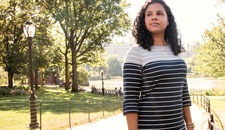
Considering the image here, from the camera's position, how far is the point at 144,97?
1.68 metres

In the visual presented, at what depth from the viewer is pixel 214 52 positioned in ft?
71.7

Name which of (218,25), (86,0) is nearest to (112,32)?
(86,0)

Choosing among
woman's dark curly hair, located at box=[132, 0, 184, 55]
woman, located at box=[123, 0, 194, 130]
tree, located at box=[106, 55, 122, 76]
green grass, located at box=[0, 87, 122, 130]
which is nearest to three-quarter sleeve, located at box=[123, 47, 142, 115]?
woman, located at box=[123, 0, 194, 130]

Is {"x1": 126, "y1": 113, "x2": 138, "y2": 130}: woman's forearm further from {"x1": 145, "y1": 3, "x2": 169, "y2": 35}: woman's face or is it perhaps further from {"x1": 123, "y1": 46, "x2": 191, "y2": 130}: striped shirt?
{"x1": 145, "y1": 3, "x2": 169, "y2": 35}: woman's face

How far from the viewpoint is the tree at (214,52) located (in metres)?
21.5

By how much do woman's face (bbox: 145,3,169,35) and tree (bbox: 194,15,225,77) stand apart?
21.4 m

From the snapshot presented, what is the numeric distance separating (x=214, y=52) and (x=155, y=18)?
2214 centimetres

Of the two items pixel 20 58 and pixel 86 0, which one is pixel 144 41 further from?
pixel 20 58

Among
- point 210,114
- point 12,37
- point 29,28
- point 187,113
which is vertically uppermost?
point 12,37

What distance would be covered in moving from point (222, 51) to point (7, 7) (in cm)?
2351

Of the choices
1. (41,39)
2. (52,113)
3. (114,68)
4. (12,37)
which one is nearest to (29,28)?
(52,113)

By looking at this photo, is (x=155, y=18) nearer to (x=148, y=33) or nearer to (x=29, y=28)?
(x=148, y=33)

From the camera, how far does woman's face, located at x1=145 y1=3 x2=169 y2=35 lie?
6.18 feet

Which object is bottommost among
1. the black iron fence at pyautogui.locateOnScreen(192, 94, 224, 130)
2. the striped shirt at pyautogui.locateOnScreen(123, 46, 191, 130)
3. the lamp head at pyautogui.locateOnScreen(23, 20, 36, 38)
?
the black iron fence at pyautogui.locateOnScreen(192, 94, 224, 130)
